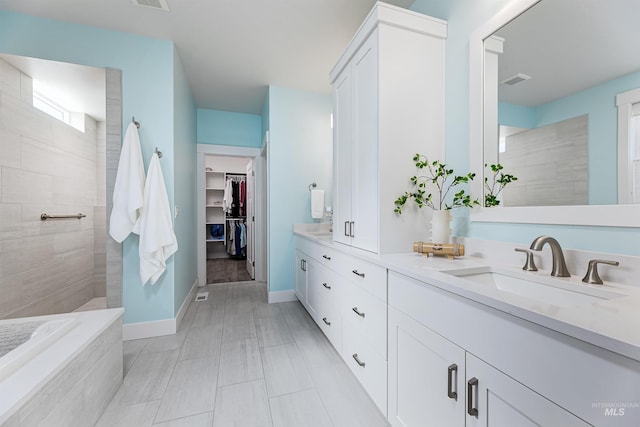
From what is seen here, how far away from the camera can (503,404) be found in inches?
28.4

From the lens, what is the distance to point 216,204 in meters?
6.66

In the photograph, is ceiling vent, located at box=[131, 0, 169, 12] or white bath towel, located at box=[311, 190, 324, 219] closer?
ceiling vent, located at box=[131, 0, 169, 12]

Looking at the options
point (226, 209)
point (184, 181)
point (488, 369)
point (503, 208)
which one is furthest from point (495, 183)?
point (226, 209)

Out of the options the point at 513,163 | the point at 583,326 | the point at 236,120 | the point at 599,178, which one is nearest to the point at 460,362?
the point at 583,326

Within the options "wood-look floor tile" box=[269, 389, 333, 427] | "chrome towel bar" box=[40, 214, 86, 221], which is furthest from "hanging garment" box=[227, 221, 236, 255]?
"wood-look floor tile" box=[269, 389, 333, 427]

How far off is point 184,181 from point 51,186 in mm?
1084

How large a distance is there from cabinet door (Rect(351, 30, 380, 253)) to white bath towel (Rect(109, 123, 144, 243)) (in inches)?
69.0

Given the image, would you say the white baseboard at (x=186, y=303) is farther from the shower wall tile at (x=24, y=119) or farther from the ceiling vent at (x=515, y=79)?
the ceiling vent at (x=515, y=79)

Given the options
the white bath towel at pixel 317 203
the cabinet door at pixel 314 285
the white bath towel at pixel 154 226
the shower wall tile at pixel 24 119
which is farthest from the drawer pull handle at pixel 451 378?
the shower wall tile at pixel 24 119

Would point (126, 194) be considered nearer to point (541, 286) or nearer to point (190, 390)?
point (190, 390)

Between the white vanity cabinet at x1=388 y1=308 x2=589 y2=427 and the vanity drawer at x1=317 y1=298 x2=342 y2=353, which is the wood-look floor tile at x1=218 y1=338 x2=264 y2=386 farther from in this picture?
the white vanity cabinet at x1=388 y1=308 x2=589 y2=427

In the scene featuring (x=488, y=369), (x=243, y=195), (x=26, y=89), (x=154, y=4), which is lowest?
(x=488, y=369)

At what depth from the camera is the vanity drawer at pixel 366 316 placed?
1325 mm

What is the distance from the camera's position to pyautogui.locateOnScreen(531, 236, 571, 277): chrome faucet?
3.27 feet
